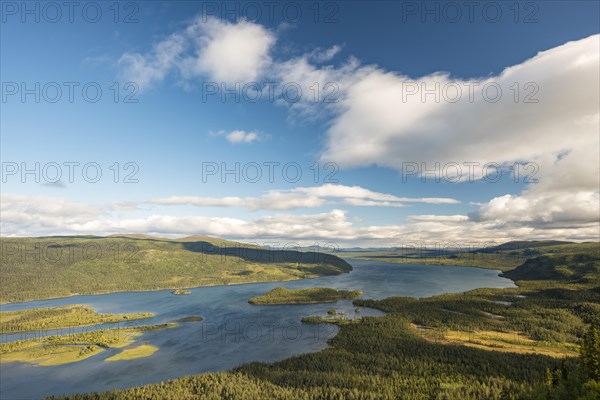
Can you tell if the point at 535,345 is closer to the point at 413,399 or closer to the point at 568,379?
the point at 568,379

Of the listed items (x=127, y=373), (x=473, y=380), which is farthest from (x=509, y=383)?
(x=127, y=373)

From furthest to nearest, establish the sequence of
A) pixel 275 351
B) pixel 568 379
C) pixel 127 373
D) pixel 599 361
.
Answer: pixel 275 351 < pixel 127 373 < pixel 568 379 < pixel 599 361

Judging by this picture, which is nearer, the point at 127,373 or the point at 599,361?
the point at 599,361

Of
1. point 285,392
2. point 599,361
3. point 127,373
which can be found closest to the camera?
point 599,361

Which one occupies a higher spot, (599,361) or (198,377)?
(599,361)

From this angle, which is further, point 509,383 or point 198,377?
point 198,377

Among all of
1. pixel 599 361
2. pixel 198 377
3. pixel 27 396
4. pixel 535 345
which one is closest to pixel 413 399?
pixel 599 361

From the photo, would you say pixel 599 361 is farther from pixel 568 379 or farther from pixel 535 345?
pixel 535 345

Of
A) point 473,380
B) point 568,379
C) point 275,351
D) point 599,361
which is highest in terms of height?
point 599,361

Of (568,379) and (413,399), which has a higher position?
(568,379)
